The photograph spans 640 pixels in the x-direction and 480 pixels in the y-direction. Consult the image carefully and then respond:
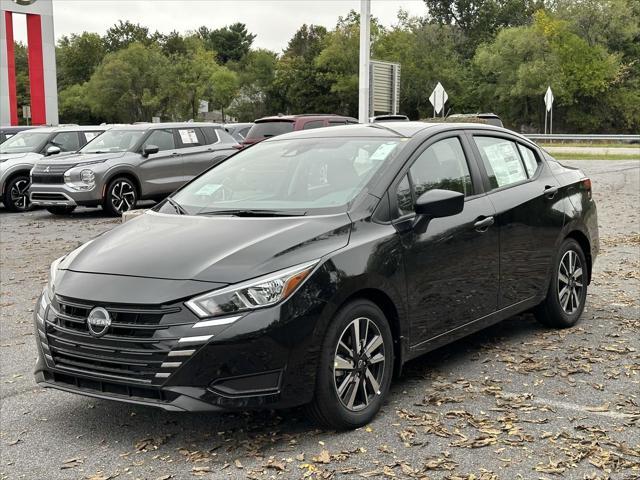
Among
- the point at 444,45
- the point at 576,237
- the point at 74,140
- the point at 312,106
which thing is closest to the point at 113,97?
the point at 312,106

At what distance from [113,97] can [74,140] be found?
59.4 m

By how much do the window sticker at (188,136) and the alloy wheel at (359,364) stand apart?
13053mm

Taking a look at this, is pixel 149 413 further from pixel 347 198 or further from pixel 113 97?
pixel 113 97

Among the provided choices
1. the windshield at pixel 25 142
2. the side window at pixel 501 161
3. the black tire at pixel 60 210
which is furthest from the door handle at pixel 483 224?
the windshield at pixel 25 142

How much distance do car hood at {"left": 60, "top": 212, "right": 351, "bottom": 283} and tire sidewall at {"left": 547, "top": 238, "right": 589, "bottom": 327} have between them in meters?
2.40

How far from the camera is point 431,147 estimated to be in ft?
17.5

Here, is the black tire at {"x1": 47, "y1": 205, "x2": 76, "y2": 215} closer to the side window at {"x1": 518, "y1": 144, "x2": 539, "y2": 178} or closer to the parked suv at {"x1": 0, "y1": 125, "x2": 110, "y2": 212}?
the parked suv at {"x1": 0, "y1": 125, "x2": 110, "y2": 212}

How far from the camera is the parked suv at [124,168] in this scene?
15.6m

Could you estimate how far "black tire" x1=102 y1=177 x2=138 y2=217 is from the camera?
622 inches

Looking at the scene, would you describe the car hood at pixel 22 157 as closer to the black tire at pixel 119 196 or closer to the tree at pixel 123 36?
the black tire at pixel 119 196

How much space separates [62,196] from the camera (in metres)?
15.6

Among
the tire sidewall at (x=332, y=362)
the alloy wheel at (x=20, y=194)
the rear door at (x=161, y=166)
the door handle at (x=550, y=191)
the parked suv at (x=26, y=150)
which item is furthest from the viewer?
the alloy wheel at (x=20, y=194)

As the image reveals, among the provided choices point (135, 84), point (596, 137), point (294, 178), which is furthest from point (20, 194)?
point (135, 84)

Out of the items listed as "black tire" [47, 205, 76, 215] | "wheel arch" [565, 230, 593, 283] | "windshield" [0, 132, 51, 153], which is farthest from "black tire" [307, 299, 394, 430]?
"windshield" [0, 132, 51, 153]
